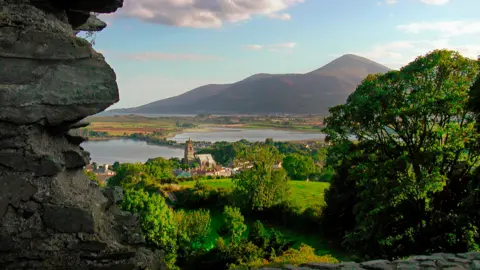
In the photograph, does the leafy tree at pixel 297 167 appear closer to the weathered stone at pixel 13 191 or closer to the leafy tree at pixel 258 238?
the leafy tree at pixel 258 238

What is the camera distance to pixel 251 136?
156 metres

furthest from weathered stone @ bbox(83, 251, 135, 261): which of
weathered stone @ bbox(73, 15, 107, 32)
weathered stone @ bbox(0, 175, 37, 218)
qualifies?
Answer: weathered stone @ bbox(73, 15, 107, 32)

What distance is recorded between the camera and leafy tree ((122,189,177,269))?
78.7ft

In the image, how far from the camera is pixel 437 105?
1288 centimetres

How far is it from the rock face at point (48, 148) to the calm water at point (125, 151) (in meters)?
105

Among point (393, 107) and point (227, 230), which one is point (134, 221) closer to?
point (393, 107)

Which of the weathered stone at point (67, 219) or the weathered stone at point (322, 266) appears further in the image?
the weathered stone at point (322, 266)

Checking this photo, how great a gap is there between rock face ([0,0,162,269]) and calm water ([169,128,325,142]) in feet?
418

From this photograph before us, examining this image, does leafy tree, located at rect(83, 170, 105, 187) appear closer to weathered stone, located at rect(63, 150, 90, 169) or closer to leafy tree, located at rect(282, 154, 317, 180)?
weathered stone, located at rect(63, 150, 90, 169)

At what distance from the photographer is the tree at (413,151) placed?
12.7 m

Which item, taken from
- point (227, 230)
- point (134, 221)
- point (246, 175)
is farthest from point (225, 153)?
point (134, 221)

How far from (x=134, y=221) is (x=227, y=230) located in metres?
27.5

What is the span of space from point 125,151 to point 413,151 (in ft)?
430

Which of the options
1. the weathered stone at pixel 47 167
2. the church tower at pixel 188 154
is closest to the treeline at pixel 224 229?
the weathered stone at pixel 47 167
